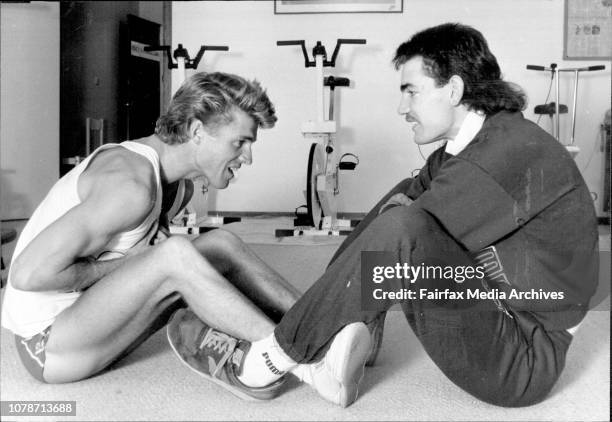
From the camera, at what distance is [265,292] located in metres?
1.45

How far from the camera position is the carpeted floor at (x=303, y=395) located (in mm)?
1186

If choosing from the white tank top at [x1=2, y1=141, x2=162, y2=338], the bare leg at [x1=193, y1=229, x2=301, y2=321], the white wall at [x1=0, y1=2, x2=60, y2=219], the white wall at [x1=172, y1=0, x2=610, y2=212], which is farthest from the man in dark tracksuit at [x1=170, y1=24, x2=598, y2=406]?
the white wall at [x1=0, y1=2, x2=60, y2=219]

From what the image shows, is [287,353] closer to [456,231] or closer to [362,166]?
[456,231]

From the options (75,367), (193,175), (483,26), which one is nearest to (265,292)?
(193,175)

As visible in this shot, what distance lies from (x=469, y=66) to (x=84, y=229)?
821 millimetres

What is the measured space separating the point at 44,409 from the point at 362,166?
4.85 feet

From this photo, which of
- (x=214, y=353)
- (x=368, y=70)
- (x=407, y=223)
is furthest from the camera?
(x=368, y=70)

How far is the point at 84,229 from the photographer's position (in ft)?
Answer: 3.74

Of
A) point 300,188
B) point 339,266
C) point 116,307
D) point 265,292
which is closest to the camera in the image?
point 339,266

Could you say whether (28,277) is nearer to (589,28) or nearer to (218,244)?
(218,244)

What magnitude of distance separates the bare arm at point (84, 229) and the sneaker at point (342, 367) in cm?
45

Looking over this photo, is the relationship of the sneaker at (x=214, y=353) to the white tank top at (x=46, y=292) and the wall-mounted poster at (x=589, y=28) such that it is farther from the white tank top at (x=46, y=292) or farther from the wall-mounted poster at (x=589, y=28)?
the wall-mounted poster at (x=589, y=28)

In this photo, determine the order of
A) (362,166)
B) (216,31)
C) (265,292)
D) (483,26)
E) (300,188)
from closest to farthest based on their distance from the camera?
(265,292), (483,26), (362,166), (216,31), (300,188)

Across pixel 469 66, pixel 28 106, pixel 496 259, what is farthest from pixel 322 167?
pixel 496 259
